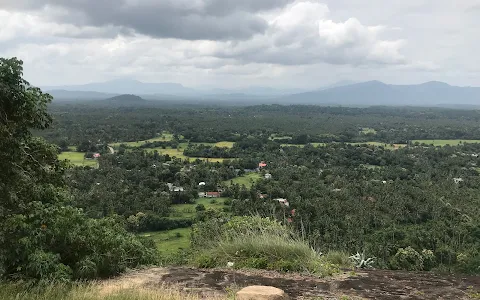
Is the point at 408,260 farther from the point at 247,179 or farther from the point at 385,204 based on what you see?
the point at 247,179

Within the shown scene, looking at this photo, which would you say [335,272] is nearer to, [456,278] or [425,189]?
[456,278]

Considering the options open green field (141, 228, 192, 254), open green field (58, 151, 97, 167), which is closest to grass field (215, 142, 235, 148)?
open green field (58, 151, 97, 167)

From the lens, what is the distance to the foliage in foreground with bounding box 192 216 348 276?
631cm

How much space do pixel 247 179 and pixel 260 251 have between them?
46.5m

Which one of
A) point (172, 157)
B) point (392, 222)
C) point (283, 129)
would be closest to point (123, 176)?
point (172, 157)

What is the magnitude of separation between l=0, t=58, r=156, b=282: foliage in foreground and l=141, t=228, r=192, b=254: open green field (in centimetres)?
2436

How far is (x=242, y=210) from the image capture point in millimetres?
35875

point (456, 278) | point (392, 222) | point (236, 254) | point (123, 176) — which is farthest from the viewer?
point (123, 176)

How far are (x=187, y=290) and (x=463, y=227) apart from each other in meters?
31.8

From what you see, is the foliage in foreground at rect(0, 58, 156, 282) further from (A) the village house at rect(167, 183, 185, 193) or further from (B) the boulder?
(A) the village house at rect(167, 183, 185, 193)

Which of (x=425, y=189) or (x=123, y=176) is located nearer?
(x=425, y=189)

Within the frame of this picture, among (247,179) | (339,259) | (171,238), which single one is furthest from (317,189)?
(339,259)

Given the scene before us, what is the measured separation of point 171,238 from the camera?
33.5 m

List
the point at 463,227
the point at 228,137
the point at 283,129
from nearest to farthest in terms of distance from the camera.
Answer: the point at 463,227 → the point at 228,137 → the point at 283,129
